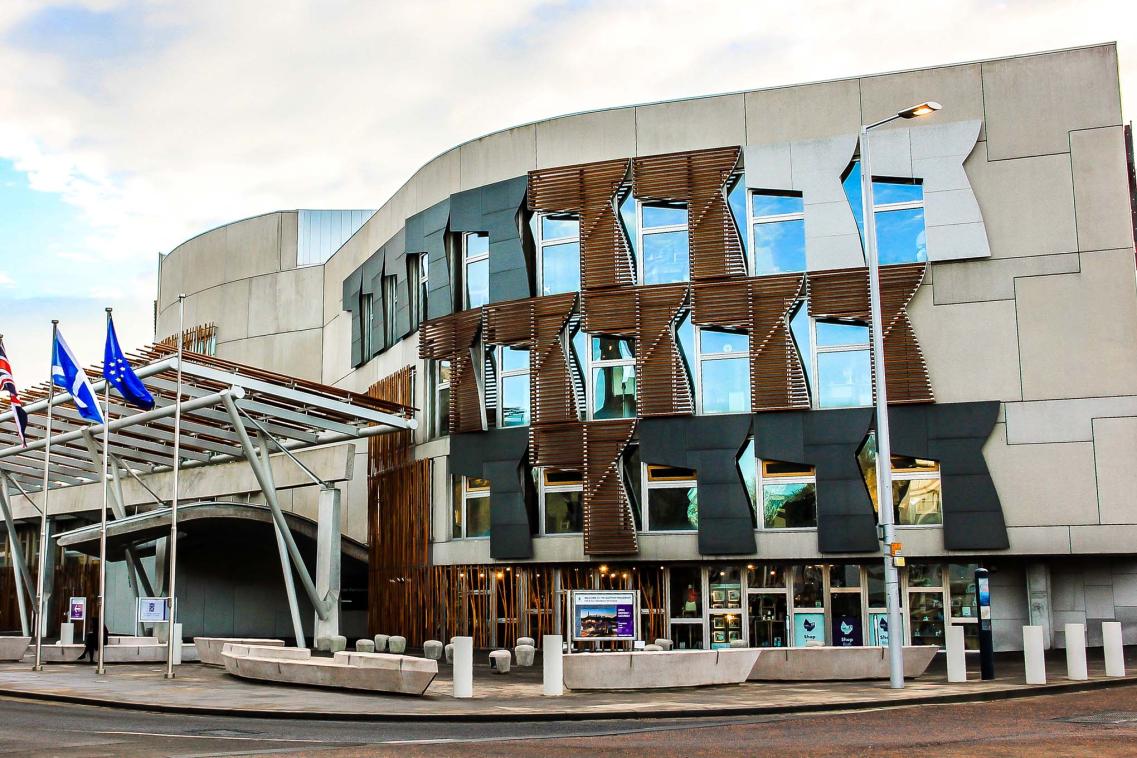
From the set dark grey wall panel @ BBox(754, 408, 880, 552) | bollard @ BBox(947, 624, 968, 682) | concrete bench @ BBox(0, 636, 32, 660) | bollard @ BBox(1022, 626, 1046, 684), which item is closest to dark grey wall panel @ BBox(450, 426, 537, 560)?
dark grey wall panel @ BBox(754, 408, 880, 552)

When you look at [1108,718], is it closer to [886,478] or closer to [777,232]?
[886,478]

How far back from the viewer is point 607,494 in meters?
33.7

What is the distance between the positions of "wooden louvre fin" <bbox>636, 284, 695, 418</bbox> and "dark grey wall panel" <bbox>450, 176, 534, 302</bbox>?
3962 mm

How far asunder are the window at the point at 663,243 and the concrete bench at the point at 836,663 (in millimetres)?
12986

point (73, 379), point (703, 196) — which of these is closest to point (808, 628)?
point (703, 196)

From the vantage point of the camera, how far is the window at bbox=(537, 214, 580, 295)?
35.4 m

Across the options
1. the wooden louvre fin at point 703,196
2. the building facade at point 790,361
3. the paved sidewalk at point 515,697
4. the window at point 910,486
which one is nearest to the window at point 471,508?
the building facade at point 790,361

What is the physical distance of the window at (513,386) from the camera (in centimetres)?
3597

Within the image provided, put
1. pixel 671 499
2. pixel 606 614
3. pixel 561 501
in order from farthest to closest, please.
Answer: pixel 561 501
pixel 671 499
pixel 606 614

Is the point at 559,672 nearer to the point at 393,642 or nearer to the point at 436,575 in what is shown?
the point at 393,642

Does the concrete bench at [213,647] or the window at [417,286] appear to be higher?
the window at [417,286]

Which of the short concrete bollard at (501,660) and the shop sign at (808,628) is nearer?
the short concrete bollard at (501,660)

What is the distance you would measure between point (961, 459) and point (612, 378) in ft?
32.3

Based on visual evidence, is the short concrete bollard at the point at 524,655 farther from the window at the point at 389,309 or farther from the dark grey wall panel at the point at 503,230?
the window at the point at 389,309
